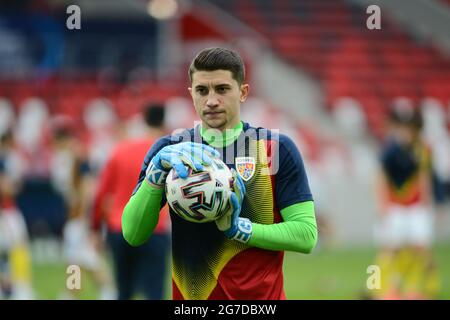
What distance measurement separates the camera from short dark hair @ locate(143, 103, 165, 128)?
8969 mm

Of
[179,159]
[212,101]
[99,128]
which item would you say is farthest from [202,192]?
[99,128]

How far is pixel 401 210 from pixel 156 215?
8645 mm

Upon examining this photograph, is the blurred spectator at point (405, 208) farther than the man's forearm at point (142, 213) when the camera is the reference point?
Yes

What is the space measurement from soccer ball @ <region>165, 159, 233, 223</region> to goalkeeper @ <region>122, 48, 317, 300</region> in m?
0.18

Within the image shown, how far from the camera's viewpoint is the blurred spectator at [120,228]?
28.9ft

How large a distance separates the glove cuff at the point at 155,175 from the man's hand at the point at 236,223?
0.32m

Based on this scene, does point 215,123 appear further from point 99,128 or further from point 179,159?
point 99,128

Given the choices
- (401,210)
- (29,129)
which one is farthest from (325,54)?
(401,210)

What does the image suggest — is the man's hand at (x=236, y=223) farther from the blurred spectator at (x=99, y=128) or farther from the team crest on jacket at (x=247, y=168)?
the blurred spectator at (x=99, y=128)

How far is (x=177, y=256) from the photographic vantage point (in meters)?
4.80

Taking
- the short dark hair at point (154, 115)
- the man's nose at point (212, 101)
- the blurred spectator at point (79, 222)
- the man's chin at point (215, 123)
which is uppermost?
the short dark hair at point (154, 115)

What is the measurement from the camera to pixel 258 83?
77.3 ft

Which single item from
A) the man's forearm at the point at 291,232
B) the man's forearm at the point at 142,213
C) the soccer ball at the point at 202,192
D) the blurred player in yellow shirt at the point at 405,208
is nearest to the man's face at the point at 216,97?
the soccer ball at the point at 202,192

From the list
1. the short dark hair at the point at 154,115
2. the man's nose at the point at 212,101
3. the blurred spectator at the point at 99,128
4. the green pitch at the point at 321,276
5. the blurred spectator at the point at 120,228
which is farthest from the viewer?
the blurred spectator at the point at 99,128
